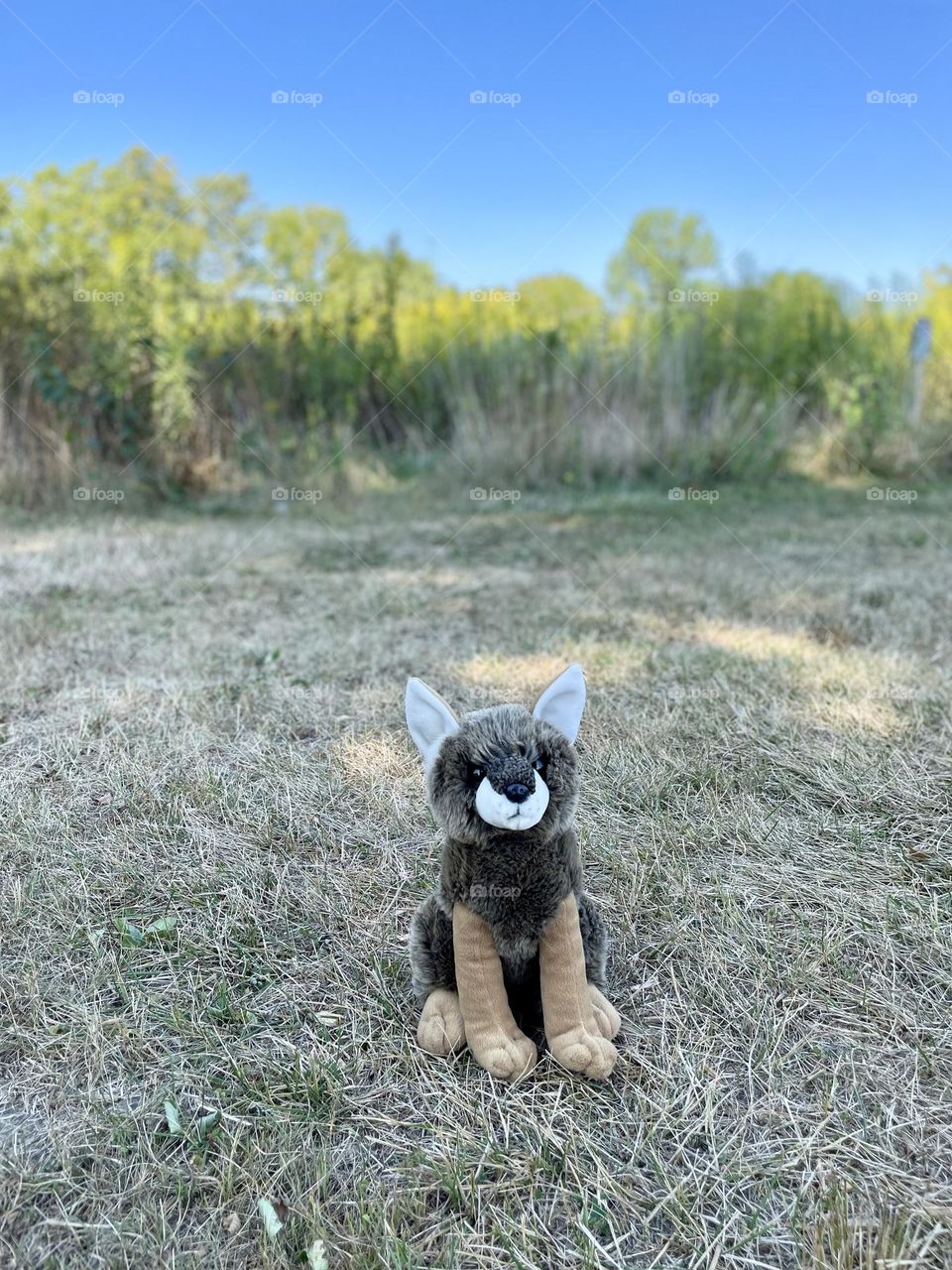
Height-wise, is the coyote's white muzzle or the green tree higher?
the green tree

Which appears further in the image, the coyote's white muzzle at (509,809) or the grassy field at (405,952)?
the coyote's white muzzle at (509,809)

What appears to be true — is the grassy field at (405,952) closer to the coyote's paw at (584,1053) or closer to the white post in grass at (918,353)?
the coyote's paw at (584,1053)

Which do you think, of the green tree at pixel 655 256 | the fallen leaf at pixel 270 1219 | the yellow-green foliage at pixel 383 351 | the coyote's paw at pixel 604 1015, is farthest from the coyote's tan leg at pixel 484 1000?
the green tree at pixel 655 256

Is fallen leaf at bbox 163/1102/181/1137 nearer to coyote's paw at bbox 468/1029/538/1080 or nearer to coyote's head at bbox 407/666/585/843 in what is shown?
coyote's paw at bbox 468/1029/538/1080

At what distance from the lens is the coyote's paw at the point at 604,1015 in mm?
1422

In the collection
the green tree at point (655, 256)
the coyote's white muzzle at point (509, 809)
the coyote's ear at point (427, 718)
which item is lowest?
the coyote's white muzzle at point (509, 809)

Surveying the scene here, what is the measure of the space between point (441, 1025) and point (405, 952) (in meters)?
0.28

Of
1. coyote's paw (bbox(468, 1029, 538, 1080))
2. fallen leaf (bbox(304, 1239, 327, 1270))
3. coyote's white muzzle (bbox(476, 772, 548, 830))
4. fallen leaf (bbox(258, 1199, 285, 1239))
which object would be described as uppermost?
coyote's white muzzle (bbox(476, 772, 548, 830))

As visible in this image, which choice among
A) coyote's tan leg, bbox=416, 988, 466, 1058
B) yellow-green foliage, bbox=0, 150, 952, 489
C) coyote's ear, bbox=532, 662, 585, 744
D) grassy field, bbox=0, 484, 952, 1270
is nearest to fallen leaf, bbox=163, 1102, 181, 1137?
grassy field, bbox=0, 484, 952, 1270

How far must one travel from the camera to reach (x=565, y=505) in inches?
255

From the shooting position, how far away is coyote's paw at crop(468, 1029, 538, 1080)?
1.35 m

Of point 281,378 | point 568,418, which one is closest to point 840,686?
point 568,418

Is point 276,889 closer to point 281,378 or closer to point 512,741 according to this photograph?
point 512,741

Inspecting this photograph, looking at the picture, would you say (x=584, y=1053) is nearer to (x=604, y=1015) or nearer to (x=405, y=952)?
(x=604, y=1015)
